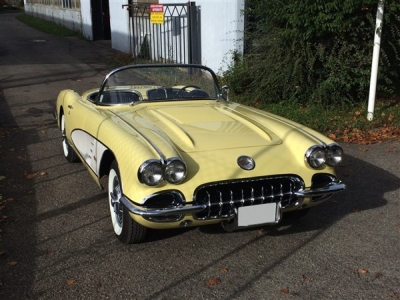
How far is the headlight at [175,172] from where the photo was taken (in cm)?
327

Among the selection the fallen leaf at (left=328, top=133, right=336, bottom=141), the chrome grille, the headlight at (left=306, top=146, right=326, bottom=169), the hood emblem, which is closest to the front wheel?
the chrome grille

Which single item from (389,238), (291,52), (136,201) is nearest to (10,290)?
(136,201)

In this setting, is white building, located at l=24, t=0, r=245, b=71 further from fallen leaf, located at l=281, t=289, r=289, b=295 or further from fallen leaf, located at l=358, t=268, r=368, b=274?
fallen leaf, located at l=281, t=289, r=289, b=295

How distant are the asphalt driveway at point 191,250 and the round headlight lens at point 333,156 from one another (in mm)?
661

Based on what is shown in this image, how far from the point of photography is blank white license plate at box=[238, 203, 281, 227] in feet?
11.1

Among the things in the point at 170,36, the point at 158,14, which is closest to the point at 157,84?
the point at 158,14

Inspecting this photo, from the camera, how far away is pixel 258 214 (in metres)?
3.44

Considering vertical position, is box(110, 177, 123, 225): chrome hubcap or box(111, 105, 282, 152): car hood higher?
box(111, 105, 282, 152): car hood

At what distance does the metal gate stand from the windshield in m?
7.16

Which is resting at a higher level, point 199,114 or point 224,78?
point 199,114

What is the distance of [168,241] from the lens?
3.83m

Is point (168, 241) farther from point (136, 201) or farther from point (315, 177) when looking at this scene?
point (315, 177)

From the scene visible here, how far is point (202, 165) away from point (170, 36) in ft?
35.2

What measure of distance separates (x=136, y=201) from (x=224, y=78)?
280 inches
